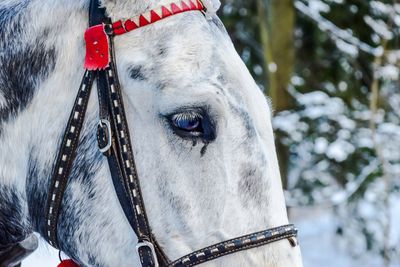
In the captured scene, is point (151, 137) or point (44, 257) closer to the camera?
point (151, 137)

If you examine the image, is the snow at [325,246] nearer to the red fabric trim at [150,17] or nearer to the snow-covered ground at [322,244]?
the snow-covered ground at [322,244]

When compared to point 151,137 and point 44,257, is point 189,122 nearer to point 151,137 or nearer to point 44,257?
point 151,137

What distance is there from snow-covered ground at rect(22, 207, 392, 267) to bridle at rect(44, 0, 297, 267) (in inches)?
177

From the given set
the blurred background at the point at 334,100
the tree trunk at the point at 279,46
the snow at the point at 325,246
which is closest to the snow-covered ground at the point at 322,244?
the snow at the point at 325,246

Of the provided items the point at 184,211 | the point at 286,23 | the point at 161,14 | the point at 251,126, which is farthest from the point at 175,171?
the point at 286,23

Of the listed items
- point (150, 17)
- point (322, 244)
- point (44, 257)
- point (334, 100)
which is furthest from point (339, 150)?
point (150, 17)

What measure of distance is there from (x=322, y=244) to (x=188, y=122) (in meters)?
7.18

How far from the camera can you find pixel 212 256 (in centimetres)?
164

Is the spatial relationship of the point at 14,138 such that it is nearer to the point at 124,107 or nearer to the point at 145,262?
the point at 124,107

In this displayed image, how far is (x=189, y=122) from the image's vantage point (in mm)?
1671

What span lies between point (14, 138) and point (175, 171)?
47cm

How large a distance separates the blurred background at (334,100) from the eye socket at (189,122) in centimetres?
319

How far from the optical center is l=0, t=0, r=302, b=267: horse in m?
1.66

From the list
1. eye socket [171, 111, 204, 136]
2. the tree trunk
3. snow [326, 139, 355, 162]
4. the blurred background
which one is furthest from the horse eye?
snow [326, 139, 355, 162]
